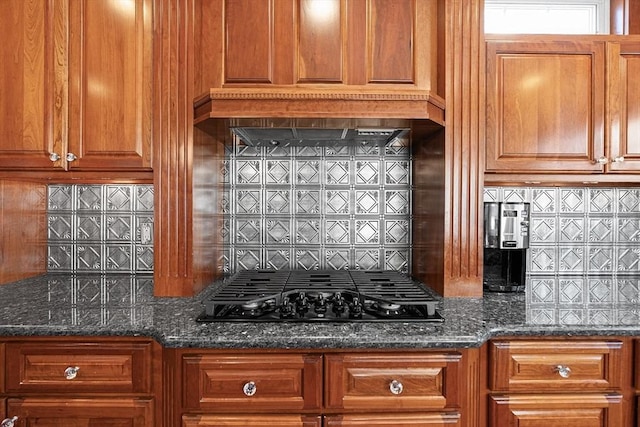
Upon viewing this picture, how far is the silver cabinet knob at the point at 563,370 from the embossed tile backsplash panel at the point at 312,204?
0.91 m

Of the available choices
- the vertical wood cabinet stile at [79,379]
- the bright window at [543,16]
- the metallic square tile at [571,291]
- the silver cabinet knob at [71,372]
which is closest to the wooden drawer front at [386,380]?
the vertical wood cabinet stile at [79,379]

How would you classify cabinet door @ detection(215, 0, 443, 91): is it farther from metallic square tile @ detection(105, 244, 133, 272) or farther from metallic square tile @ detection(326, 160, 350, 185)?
metallic square tile @ detection(105, 244, 133, 272)

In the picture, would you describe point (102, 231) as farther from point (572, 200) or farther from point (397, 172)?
point (572, 200)

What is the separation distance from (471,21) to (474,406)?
4.82 feet

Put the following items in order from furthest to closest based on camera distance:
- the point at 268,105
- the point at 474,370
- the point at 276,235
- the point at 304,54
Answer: the point at 276,235 < the point at 304,54 < the point at 268,105 < the point at 474,370

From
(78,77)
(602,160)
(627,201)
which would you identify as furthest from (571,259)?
(78,77)

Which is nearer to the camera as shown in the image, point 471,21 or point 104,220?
point 471,21

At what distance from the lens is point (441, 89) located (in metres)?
1.66

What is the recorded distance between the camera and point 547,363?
4.24 feet

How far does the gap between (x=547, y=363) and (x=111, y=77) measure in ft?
6.32

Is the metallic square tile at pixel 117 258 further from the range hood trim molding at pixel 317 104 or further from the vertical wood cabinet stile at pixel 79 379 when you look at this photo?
the range hood trim molding at pixel 317 104

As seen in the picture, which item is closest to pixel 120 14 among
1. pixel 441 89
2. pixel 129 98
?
pixel 129 98

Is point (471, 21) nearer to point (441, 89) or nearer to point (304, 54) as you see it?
point (441, 89)

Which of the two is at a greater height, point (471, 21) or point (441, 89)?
point (471, 21)
